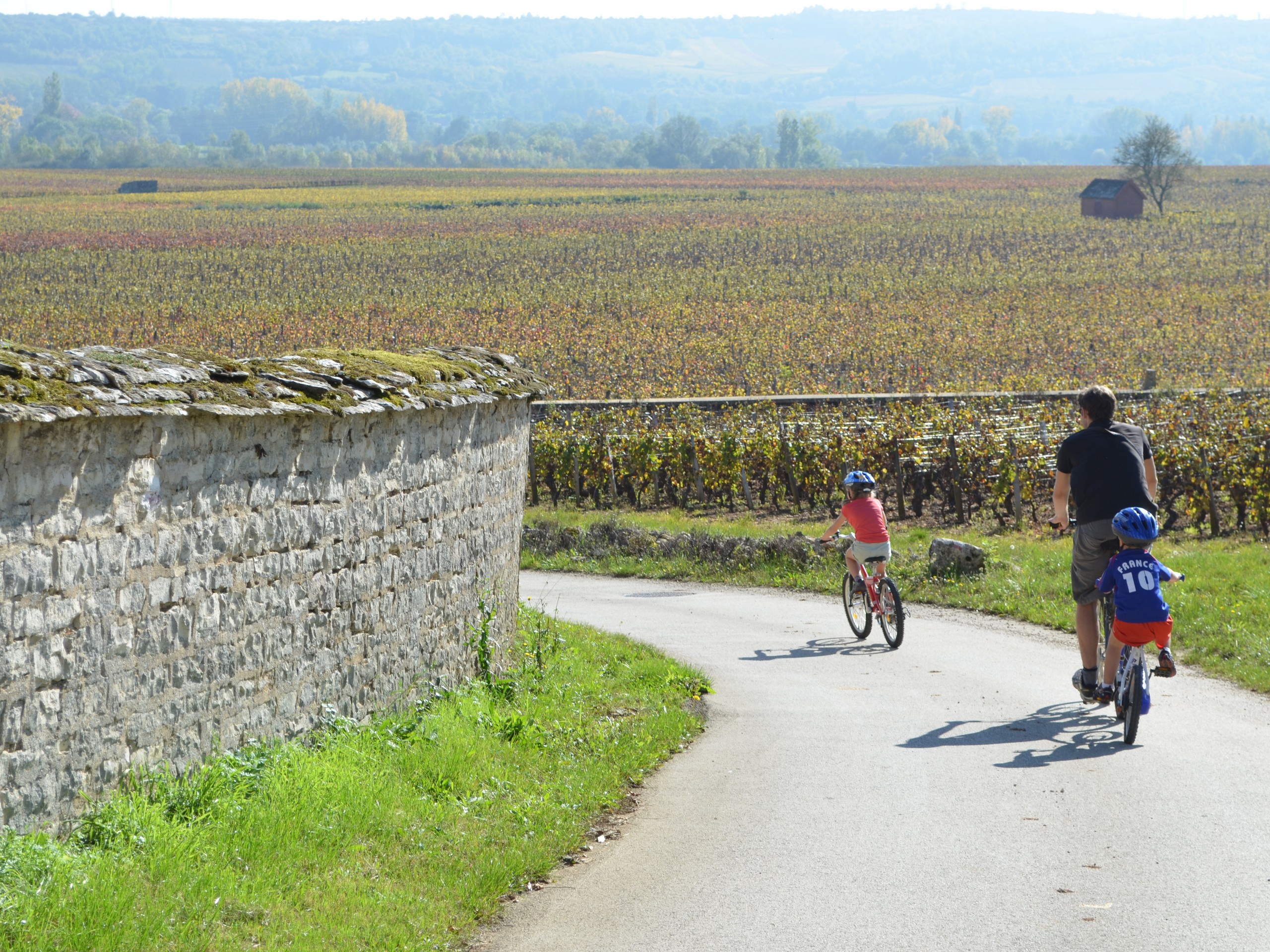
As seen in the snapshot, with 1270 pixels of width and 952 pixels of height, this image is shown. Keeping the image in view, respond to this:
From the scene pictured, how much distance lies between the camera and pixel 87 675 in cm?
539

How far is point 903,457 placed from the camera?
20312mm

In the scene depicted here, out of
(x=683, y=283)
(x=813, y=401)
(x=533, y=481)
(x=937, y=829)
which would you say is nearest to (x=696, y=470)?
(x=533, y=481)

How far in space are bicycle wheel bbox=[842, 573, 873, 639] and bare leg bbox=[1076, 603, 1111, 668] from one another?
366cm

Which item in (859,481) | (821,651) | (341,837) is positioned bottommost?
(821,651)

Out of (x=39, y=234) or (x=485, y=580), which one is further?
(x=39, y=234)

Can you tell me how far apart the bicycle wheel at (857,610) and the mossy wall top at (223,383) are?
441cm

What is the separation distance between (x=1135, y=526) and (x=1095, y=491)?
62 centimetres

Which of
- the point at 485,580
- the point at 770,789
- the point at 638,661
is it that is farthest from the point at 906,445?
the point at 770,789

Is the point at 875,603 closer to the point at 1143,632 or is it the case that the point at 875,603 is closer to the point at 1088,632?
the point at 1088,632

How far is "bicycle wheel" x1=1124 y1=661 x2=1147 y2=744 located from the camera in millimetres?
7812

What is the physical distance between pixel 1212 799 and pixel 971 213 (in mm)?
101617

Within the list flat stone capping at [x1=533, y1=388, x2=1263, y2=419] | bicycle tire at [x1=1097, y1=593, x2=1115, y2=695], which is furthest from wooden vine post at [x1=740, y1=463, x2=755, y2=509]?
bicycle tire at [x1=1097, y1=593, x2=1115, y2=695]

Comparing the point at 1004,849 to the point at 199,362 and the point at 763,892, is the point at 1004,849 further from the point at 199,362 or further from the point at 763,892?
the point at 199,362

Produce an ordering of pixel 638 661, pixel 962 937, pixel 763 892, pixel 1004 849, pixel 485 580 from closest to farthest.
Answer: pixel 962 937
pixel 763 892
pixel 1004 849
pixel 485 580
pixel 638 661
